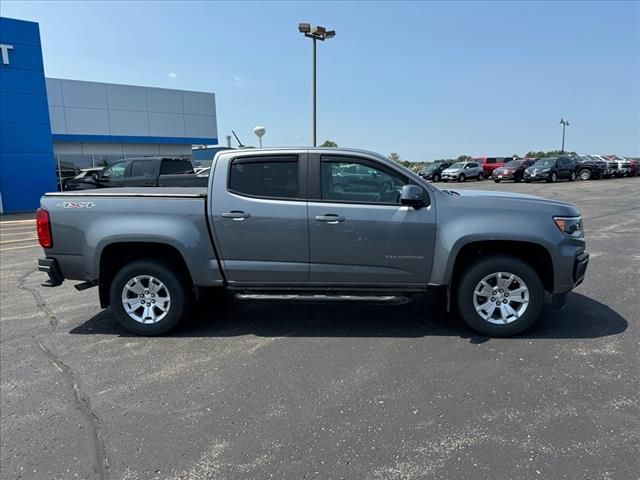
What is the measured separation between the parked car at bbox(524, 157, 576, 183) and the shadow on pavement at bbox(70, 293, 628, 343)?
27.1 metres

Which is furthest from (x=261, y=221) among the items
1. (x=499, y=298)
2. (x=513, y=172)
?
(x=513, y=172)

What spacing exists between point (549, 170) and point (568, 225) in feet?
94.0

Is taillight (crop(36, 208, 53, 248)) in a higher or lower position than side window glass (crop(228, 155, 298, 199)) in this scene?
lower

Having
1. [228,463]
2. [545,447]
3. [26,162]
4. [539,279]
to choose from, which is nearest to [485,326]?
[539,279]

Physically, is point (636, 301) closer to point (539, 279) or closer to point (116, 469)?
point (539, 279)

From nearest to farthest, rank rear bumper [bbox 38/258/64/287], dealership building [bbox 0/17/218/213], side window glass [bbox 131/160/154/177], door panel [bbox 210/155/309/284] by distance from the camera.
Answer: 1. door panel [bbox 210/155/309/284]
2. rear bumper [bbox 38/258/64/287]
3. side window glass [bbox 131/160/154/177]
4. dealership building [bbox 0/17/218/213]

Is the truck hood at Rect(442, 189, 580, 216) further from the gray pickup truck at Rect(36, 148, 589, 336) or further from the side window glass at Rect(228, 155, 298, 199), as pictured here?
the side window glass at Rect(228, 155, 298, 199)

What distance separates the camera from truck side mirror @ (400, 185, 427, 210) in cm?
430

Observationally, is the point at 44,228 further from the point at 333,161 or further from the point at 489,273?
the point at 489,273

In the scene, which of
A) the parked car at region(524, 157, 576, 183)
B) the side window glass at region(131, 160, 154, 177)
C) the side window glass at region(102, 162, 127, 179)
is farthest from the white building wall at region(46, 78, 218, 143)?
the parked car at region(524, 157, 576, 183)

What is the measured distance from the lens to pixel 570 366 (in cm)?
384

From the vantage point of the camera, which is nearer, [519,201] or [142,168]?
[519,201]

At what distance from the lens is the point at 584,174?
32.9 meters

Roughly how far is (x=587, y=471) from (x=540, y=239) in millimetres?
2273
